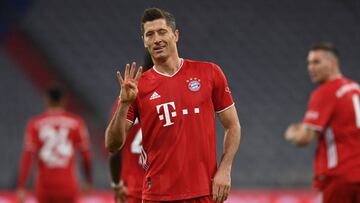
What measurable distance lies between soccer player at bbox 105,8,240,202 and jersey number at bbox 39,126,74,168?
4680 mm

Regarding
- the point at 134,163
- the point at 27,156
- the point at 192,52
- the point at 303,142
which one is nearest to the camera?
the point at 134,163

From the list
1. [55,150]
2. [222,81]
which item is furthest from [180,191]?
A: [55,150]

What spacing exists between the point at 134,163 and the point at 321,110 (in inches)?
65.0

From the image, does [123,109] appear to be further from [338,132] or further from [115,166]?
[338,132]

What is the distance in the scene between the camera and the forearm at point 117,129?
455 centimetres

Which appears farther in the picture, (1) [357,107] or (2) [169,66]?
(1) [357,107]

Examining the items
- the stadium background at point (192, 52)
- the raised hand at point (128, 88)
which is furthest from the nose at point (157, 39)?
the stadium background at point (192, 52)

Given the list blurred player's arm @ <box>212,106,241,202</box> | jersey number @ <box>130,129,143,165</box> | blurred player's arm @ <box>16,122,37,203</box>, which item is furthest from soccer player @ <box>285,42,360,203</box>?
blurred player's arm @ <box>16,122,37,203</box>

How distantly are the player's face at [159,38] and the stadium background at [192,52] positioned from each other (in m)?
9.34

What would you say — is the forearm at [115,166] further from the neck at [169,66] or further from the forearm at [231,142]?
the forearm at [231,142]

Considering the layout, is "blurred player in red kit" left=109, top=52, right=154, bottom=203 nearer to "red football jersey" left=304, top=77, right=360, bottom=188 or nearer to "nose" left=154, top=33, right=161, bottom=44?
"nose" left=154, top=33, right=161, bottom=44

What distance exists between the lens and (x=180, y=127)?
15.3ft

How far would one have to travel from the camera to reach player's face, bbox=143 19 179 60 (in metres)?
4.70

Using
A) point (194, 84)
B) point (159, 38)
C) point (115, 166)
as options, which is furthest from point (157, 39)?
point (115, 166)
